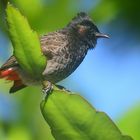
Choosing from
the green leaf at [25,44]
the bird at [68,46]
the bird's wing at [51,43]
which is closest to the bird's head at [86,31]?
the bird at [68,46]

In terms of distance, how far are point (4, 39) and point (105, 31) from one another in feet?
1.87

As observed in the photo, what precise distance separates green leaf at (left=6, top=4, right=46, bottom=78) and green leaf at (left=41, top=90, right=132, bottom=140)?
6 centimetres

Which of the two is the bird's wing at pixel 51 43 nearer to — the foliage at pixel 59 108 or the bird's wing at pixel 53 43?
the bird's wing at pixel 53 43

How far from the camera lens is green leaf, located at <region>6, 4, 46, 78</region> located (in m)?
0.68

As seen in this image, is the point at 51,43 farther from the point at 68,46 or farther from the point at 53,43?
the point at 68,46

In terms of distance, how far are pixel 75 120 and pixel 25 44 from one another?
156mm

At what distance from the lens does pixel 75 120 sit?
0.66 m

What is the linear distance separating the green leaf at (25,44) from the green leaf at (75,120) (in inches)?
2.4

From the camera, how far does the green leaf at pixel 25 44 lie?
2.22 feet

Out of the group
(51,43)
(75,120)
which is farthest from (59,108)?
(51,43)

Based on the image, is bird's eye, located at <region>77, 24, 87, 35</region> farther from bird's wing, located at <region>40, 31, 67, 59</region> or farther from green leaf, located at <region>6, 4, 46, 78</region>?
green leaf, located at <region>6, 4, 46, 78</region>

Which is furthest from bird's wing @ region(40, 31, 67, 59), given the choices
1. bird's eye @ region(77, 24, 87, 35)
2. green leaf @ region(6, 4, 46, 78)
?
green leaf @ region(6, 4, 46, 78)

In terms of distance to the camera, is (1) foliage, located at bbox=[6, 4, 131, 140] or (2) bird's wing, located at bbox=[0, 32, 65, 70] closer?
(1) foliage, located at bbox=[6, 4, 131, 140]

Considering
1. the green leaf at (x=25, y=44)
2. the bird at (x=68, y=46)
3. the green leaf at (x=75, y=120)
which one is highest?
the bird at (x=68, y=46)
